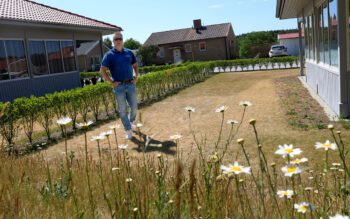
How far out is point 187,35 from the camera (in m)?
53.4

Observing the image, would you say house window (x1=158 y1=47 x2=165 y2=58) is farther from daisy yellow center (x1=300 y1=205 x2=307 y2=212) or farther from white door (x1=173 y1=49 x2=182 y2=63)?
daisy yellow center (x1=300 y1=205 x2=307 y2=212)

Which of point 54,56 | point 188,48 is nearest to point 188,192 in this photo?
point 54,56

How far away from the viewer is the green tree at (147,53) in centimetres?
5172

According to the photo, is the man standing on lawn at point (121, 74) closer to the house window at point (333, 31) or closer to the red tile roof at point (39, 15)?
the house window at point (333, 31)

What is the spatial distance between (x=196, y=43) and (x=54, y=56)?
35.5 m

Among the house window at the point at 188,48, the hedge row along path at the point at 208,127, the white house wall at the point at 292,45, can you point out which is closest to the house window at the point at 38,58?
the hedge row along path at the point at 208,127

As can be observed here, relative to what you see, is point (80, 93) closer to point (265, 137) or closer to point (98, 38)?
point (265, 137)

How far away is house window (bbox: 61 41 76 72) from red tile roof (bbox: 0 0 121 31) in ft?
3.96

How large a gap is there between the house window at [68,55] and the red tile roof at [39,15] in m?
1.21

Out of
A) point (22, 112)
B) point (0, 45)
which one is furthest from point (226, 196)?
Result: point (0, 45)

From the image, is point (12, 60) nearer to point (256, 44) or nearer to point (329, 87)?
point (329, 87)

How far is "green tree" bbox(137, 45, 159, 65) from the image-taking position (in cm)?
5172

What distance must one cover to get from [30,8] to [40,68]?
10.4 feet

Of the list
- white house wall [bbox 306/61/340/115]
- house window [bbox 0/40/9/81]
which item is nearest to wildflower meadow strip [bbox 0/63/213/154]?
house window [bbox 0/40/9/81]
